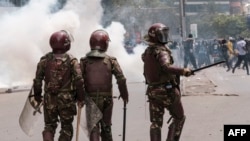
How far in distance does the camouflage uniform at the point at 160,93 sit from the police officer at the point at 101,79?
13.4 inches

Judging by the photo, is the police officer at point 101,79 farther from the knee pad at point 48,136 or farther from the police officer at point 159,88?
the knee pad at point 48,136

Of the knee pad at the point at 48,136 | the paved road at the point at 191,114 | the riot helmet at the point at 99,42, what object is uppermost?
the riot helmet at the point at 99,42

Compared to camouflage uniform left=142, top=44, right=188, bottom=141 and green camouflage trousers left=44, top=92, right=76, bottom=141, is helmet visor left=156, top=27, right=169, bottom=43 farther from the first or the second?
green camouflage trousers left=44, top=92, right=76, bottom=141

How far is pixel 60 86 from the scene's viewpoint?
6.16 metres

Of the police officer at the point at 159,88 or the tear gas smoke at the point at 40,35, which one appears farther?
the tear gas smoke at the point at 40,35

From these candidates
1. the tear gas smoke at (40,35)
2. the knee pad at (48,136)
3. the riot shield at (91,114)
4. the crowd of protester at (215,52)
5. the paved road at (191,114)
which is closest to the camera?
the knee pad at (48,136)

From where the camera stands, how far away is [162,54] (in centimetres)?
614

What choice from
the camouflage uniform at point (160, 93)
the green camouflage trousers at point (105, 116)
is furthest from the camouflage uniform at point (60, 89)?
the camouflage uniform at point (160, 93)

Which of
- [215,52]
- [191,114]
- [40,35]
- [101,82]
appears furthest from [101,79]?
[215,52]

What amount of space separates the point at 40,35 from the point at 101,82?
1405 cm

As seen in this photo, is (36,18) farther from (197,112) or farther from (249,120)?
(249,120)

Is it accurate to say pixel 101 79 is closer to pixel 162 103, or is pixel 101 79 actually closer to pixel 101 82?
pixel 101 82

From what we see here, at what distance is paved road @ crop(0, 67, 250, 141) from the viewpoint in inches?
321

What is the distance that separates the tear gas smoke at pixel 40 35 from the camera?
60.1 ft
